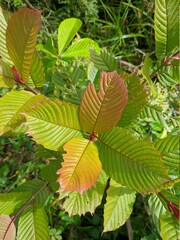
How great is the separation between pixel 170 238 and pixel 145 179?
0.28 meters

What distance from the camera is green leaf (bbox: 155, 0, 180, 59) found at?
1135 millimetres

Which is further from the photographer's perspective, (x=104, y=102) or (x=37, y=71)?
(x=37, y=71)

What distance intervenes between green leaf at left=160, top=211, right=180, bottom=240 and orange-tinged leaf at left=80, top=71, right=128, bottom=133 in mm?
365

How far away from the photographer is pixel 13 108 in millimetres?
966

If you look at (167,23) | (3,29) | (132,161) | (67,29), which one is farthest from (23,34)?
(67,29)

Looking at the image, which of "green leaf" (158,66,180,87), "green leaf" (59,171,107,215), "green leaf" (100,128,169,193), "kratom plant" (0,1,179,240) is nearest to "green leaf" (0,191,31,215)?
"kratom plant" (0,1,179,240)

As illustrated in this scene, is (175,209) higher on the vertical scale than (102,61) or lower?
lower

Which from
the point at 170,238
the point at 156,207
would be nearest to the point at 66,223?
the point at 156,207

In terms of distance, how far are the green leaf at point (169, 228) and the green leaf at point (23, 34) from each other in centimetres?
57

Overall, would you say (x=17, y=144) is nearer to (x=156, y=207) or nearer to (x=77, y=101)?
(x=77, y=101)

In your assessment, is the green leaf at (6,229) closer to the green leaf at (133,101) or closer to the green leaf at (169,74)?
the green leaf at (133,101)

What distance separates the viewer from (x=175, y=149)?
3.60ft

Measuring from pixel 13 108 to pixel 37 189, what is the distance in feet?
1.33

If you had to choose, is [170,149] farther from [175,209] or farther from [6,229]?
[6,229]
